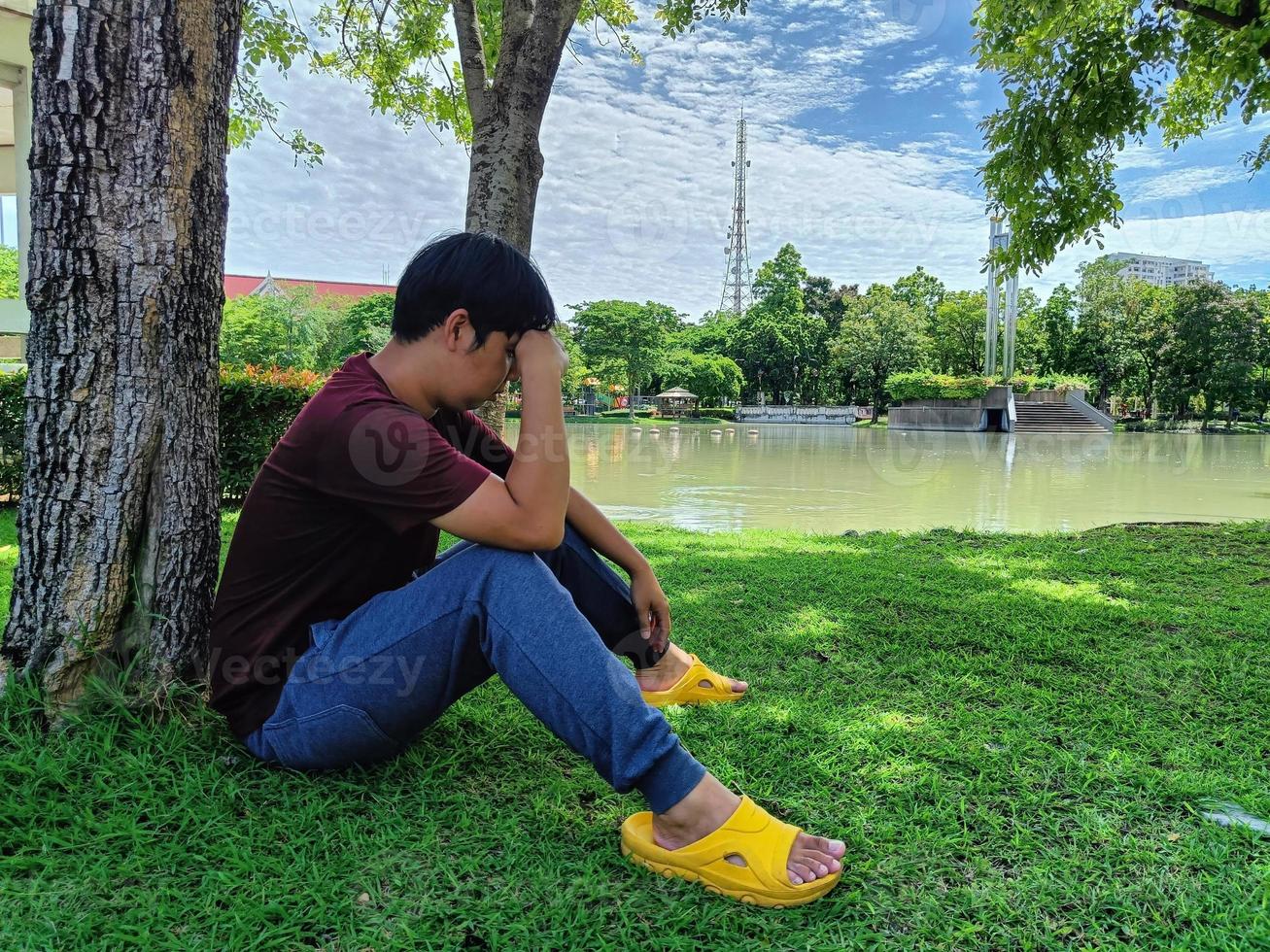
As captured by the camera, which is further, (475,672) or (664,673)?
(664,673)

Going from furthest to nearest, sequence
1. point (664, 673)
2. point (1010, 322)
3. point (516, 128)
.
Result: point (1010, 322) < point (516, 128) < point (664, 673)

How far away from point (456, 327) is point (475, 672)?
25.9 inches

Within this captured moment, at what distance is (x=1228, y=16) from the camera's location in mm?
4176

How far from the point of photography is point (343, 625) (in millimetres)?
1406

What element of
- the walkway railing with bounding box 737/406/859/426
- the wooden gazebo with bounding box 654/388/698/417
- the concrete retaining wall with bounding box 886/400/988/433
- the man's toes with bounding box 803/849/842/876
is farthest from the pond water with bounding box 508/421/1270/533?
the wooden gazebo with bounding box 654/388/698/417

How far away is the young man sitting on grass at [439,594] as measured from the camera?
129 cm

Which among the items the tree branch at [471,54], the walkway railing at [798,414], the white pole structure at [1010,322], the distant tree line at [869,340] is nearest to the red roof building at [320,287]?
the distant tree line at [869,340]

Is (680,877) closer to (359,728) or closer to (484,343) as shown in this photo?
(359,728)

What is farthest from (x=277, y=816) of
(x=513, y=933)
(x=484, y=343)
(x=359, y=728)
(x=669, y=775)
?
(x=484, y=343)

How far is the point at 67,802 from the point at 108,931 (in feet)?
1.34

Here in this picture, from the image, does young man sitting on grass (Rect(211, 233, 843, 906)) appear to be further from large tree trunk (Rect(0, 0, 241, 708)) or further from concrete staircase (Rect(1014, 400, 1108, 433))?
concrete staircase (Rect(1014, 400, 1108, 433))

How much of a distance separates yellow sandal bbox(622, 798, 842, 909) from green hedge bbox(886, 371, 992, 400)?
27.8 meters

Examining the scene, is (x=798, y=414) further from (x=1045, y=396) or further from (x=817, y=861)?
(x=817, y=861)

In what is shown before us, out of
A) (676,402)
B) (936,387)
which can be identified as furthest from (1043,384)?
(676,402)
